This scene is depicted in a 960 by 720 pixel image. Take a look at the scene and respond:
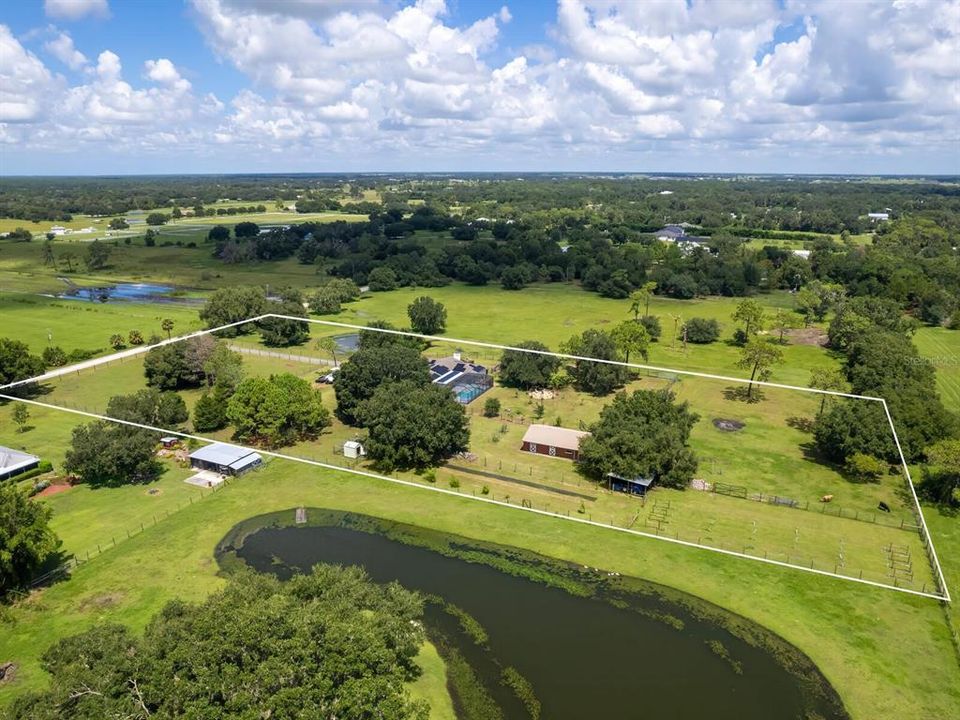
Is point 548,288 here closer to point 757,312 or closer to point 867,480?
point 757,312

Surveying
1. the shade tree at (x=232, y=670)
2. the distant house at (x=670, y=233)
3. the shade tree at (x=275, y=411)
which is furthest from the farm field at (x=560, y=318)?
the distant house at (x=670, y=233)

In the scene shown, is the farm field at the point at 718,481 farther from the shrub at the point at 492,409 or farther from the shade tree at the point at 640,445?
the shade tree at the point at 640,445

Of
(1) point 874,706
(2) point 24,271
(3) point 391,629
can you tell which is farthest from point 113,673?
(2) point 24,271

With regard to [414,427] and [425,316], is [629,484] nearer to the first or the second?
[414,427]

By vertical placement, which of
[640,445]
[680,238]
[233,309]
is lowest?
[640,445]

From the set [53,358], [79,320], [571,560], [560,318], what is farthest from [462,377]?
[79,320]

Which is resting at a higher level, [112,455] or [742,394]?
[112,455]

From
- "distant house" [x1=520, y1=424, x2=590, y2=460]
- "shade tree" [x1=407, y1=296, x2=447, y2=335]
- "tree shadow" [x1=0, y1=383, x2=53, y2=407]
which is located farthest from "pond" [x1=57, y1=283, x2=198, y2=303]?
"distant house" [x1=520, y1=424, x2=590, y2=460]
